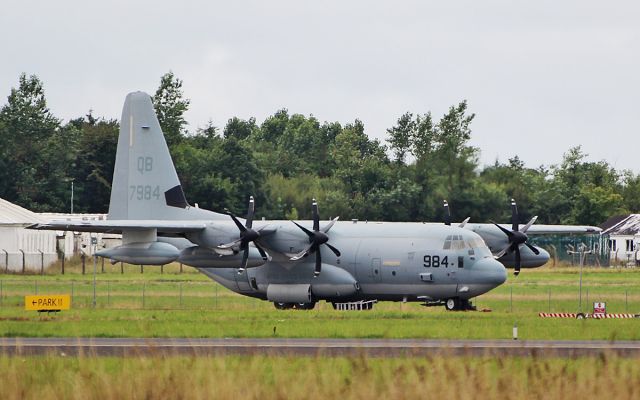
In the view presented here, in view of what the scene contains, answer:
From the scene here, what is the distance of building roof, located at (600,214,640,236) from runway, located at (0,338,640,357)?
61179 mm

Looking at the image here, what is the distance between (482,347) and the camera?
27188 mm

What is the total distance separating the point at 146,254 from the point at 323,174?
62643 millimetres

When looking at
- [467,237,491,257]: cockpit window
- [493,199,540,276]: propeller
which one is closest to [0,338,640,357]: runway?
[467,237,491,257]: cockpit window

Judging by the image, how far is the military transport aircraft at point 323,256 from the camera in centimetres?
4262

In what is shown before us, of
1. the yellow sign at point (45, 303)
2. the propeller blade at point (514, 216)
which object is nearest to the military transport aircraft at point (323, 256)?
the propeller blade at point (514, 216)

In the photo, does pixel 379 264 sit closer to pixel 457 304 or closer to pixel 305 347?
pixel 457 304

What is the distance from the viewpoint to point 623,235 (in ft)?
293

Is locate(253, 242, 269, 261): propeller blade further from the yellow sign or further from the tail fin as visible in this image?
the yellow sign

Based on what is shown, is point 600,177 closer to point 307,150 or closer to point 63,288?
Answer: point 307,150

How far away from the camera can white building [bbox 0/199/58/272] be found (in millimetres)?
68500

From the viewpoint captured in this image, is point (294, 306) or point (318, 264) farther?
point (294, 306)

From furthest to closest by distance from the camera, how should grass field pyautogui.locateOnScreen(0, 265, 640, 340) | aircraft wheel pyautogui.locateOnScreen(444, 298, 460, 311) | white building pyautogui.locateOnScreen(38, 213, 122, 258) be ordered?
1. white building pyautogui.locateOnScreen(38, 213, 122, 258)
2. aircraft wheel pyautogui.locateOnScreen(444, 298, 460, 311)
3. grass field pyautogui.locateOnScreen(0, 265, 640, 340)

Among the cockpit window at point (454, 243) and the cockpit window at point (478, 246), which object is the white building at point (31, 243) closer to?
the cockpit window at point (454, 243)

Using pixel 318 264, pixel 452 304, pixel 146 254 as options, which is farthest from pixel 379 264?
pixel 146 254
